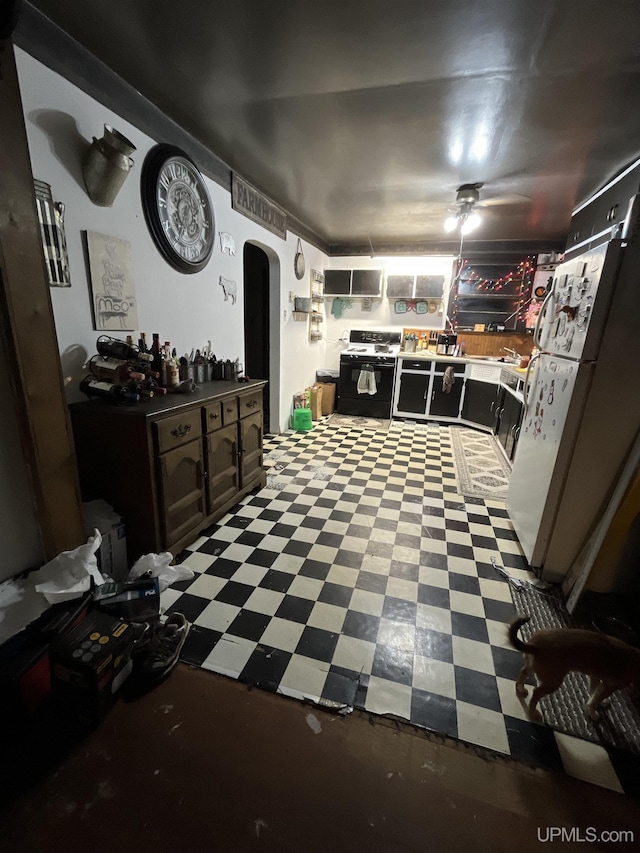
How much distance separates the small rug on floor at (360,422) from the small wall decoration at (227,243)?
2.47 meters

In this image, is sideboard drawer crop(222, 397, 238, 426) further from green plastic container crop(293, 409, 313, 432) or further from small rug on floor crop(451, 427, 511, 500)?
green plastic container crop(293, 409, 313, 432)

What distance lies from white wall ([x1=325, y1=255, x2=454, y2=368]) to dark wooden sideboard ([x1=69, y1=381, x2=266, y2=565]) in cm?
372

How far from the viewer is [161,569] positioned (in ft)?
5.41

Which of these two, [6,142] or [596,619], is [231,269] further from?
[596,619]

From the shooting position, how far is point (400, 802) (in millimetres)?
943

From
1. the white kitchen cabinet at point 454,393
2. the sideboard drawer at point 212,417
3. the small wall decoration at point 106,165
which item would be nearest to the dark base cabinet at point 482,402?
the white kitchen cabinet at point 454,393

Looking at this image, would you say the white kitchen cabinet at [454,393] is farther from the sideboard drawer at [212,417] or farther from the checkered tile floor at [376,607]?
the sideboard drawer at [212,417]

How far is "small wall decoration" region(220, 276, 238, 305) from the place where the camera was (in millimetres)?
2735

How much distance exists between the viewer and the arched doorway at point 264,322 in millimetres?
3801

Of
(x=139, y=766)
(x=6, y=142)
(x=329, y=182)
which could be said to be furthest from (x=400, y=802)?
(x=329, y=182)

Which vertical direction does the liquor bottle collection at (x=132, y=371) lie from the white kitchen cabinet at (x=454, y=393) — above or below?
above

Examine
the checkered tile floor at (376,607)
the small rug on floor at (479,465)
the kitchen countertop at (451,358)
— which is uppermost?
the kitchen countertop at (451,358)

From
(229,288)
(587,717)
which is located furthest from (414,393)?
(587,717)

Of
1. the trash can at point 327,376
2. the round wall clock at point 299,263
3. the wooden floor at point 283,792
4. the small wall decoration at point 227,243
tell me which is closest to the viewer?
the wooden floor at point 283,792
